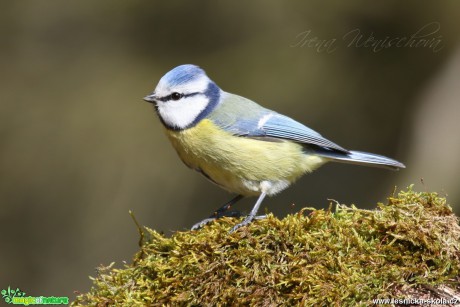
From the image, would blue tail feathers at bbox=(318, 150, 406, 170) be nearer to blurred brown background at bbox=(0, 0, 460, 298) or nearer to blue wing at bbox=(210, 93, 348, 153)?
blue wing at bbox=(210, 93, 348, 153)

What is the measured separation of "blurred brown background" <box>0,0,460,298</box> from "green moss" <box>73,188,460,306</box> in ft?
12.4

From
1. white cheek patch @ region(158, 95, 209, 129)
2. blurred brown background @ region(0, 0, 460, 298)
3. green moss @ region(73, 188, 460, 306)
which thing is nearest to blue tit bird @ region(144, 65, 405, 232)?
white cheek patch @ region(158, 95, 209, 129)

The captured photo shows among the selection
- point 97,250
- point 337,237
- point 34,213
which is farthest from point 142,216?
point 337,237

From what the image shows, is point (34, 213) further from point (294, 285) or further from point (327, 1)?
point (294, 285)

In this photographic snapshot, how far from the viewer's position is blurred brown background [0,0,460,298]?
5.83 m

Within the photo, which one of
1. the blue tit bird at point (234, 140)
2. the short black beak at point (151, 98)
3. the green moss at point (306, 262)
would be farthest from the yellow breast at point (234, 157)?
the green moss at point (306, 262)

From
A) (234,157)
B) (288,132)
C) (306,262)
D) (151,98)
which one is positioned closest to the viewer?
(306,262)

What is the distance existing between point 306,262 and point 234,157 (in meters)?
0.91

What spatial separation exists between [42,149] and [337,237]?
4.75 metres

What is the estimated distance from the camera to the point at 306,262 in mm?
1887

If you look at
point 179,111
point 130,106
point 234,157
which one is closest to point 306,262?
point 234,157

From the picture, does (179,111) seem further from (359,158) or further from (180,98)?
(359,158)

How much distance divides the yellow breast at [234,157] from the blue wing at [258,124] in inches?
1.7

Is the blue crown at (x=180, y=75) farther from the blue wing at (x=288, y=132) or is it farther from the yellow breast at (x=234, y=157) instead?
the blue wing at (x=288, y=132)
